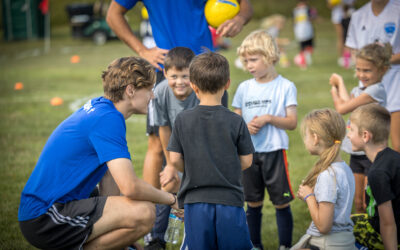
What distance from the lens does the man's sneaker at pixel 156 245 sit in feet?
13.7

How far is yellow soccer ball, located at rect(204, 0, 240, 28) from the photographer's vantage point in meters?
4.35

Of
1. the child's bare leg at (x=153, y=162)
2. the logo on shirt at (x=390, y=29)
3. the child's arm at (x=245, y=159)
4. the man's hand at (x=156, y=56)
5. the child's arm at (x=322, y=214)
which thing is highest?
the logo on shirt at (x=390, y=29)

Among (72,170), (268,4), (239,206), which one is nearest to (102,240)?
(72,170)

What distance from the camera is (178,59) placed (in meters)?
3.92

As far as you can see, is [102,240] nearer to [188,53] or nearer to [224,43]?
[188,53]

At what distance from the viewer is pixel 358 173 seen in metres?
4.66

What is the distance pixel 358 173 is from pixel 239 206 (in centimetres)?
197

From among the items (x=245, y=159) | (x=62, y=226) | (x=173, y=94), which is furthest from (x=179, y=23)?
(x=62, y=226)

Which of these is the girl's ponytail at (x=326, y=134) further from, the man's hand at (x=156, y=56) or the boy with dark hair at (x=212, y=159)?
the man's hand at (x=156, y=56)

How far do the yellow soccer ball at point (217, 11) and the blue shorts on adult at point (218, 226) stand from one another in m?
1.91

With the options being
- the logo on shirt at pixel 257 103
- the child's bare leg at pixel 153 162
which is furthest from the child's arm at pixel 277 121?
the child's bare leg at pixel 153 162

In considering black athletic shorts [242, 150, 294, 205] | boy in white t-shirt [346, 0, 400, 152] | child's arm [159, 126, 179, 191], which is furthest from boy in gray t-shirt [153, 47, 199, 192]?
boy in white t-shirt [346, 0, 400, 152]

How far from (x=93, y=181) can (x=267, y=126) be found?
1.58 meters

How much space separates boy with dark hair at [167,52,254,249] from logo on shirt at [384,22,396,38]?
8.55 feet
